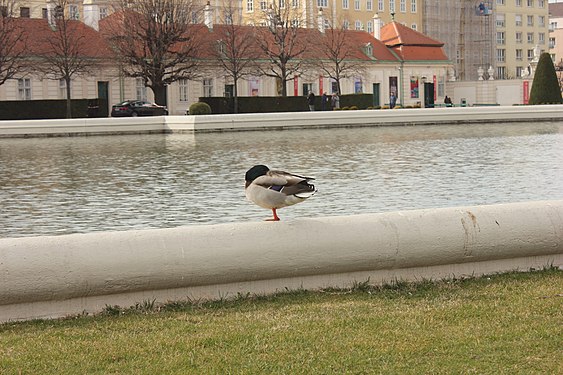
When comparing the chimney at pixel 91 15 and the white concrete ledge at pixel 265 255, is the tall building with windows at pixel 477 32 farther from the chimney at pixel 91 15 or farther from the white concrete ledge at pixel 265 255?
the white concrete ledge at pixel 265 255

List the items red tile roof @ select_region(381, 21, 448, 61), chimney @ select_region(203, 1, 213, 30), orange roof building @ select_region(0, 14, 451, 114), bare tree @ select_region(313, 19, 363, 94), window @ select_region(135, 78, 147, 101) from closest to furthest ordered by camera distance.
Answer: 1. orange roof building @ select_region(0, 14, 451, 114)
2. window @ select_region(135, 78, 147, 101)
3. chimney @ select_region(203, 1, 213, 30)
4. bare tree @ select_region(313, 19, 363, 94)
5. red tile roof @ select_region(381, 21, 448, 61)

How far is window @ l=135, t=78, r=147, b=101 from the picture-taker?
60.8 meters

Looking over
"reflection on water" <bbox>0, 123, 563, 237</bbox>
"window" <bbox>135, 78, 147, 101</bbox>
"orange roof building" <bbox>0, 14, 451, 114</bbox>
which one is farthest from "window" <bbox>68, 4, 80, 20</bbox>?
"reflection on water" <bbox>0, 123, 563, 237</bbox>

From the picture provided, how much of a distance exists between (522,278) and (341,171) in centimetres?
1400

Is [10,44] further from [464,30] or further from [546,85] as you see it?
[464,30]

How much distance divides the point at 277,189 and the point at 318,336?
6.11 ft

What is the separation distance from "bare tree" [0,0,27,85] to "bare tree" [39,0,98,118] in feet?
4.50

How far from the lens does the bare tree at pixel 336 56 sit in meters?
67.4

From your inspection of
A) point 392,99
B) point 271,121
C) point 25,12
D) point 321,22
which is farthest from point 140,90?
point 271,121

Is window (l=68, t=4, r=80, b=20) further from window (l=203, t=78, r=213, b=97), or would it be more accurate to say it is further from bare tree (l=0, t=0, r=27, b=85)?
bare tree (l=0, t=0, r=27, b=85)

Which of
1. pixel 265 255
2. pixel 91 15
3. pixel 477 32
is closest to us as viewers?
Result: pixel 265 255

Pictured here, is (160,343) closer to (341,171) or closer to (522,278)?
(522,278)

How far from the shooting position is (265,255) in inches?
286

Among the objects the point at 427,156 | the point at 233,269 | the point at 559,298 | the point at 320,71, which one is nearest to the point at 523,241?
the point at 559,298
